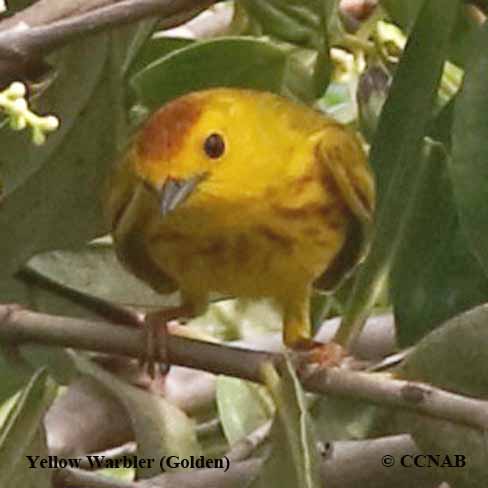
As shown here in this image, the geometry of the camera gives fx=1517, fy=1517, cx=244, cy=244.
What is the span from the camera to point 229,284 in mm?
1521

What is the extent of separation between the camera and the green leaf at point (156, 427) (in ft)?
4.48

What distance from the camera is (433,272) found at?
4.24 feet

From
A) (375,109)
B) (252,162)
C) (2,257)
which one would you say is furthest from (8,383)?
(375,109)

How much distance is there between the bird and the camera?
146 centimetres

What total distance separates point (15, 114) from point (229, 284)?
63 cm

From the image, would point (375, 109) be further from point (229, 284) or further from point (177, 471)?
point (177, 471)

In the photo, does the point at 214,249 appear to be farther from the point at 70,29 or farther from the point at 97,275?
the point at 70,29

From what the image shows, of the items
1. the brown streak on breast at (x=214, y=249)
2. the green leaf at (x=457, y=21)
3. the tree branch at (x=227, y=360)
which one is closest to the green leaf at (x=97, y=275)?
the brown streak on breast at (x=214, y=249)

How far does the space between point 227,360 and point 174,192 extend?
0.35 metres

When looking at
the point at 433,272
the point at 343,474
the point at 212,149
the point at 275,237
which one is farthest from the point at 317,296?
the point at 343,474

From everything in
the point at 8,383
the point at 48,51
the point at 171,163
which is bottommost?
the point at 8,383

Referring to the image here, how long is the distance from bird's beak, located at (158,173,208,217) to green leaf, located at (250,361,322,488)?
1.17 feet

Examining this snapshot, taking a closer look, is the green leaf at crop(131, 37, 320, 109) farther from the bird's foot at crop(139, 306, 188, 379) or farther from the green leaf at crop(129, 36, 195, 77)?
the bird's foot at crop(139, 306, 188, 379)

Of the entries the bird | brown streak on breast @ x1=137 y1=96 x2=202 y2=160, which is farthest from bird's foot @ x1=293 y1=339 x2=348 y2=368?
brown streak on breast @ x1=137 y1=96 x2=202 y2=160
